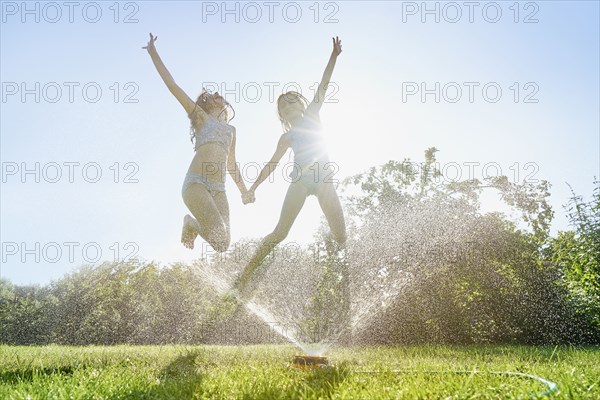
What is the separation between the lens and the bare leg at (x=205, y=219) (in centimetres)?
516

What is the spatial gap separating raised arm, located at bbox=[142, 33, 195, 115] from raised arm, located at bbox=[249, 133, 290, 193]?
1215mm

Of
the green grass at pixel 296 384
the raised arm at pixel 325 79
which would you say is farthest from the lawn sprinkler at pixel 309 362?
the raised arm at pixel 325 79

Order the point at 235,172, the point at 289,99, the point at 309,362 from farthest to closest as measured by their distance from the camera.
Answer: the point at 235,172
the point at 289,99
the point at 309,362

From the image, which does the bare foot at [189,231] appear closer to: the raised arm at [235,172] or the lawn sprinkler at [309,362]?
the raised arm at [235,172]

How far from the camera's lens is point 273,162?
5934 millimetres

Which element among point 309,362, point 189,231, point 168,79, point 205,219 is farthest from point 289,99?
point 309,362

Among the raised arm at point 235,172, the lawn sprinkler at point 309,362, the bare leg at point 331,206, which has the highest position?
the raised arm at point 235,172

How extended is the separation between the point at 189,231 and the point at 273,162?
1.46 meters

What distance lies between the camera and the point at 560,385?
225 centimetres

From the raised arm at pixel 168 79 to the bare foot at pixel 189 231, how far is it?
1436mm

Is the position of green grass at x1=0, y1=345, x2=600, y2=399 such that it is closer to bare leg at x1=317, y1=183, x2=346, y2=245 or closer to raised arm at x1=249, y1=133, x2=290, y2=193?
bare leg at x1=317, y1=183, x2=346, y2=245

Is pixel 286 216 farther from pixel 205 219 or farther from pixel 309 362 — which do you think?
pixel 309 362

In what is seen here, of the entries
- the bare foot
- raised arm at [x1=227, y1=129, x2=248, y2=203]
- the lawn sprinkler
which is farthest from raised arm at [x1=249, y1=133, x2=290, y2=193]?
the lawn sprinkler

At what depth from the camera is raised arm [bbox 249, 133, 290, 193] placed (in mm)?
5789
